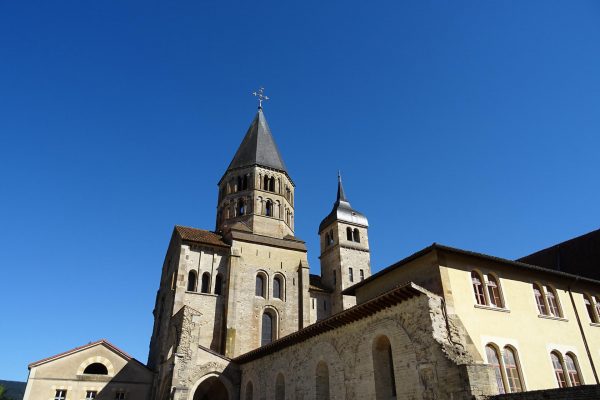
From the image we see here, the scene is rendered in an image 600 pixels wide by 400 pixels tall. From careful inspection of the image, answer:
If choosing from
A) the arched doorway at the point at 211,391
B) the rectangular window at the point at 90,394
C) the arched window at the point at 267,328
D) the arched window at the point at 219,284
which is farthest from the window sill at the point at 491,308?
the rectangular window at the point at 90,394

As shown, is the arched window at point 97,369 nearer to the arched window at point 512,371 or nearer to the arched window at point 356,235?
the arched window at point 512,371

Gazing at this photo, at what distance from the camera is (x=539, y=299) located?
16453 millimetres

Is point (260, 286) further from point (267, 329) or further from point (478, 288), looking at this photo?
point (478, 288)

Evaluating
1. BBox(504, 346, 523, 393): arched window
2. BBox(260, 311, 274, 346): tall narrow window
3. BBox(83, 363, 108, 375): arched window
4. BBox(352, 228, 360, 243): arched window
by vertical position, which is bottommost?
BBox(504, 346, 523, 393): arched window

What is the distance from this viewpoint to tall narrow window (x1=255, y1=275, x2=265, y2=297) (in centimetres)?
2967

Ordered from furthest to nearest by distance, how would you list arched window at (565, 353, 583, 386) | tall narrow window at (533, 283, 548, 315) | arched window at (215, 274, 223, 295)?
arched window at (215, 274, 223, 295) < tall narrow window at (533, 283, 548, 315) < arched window at (565, 353, 583, 386)

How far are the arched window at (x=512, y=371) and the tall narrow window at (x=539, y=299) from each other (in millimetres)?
3119

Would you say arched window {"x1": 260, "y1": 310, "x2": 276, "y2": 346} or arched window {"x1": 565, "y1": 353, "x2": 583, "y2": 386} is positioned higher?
arched window {"x1": 260, "y1": 310, "x2": 276, "y2": 346}

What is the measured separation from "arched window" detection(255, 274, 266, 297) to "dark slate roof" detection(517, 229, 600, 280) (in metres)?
19.0

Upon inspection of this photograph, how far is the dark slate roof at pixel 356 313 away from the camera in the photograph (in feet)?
42.1

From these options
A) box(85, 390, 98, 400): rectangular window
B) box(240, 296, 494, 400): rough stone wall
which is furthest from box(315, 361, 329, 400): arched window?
box(85, 390, 98, 400): rectangular window

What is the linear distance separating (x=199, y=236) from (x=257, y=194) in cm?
719

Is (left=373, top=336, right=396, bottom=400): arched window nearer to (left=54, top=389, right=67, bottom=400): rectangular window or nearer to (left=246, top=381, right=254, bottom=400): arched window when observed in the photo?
(left=246, top=381, right=254, bottom=400): arched window

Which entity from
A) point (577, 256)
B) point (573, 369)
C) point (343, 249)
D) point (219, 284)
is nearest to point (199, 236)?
point (219, 284)
